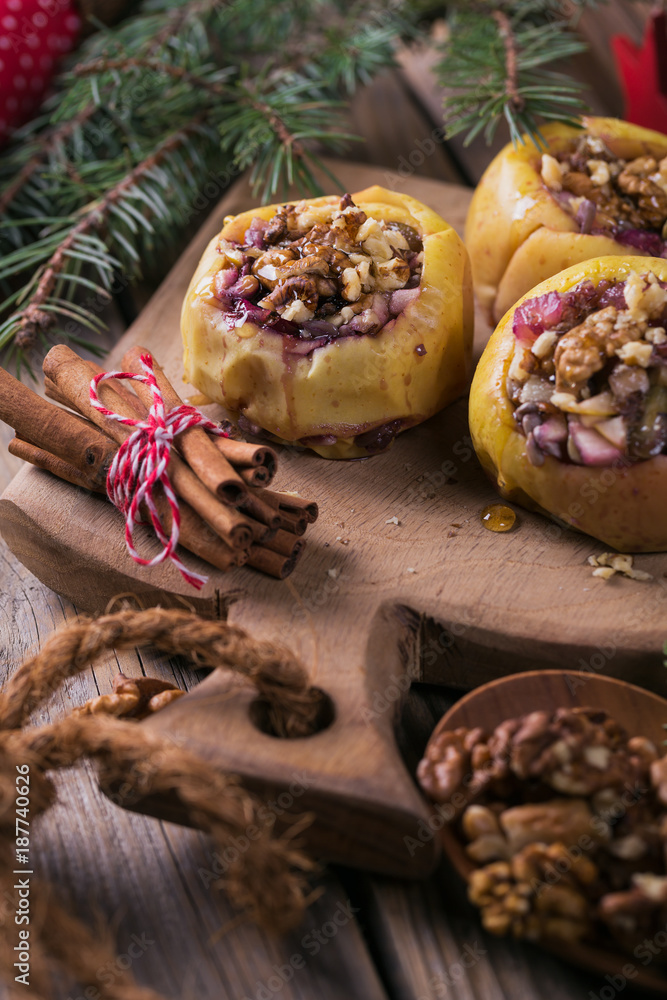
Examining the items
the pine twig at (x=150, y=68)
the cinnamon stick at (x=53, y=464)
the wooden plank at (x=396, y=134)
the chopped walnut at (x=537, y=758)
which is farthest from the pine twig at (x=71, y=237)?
the chopped walnut at (x=537, y=758)

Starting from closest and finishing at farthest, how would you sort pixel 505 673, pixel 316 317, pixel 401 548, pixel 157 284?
pixel 505 673 < pixel 401 548 < pixel 316 317 < pixel 157 284

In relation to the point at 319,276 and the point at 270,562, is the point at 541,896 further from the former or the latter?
the point at 319,276

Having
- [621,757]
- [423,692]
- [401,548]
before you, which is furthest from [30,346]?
[621,757]

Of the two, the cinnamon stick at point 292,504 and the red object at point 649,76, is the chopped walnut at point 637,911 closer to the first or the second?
the cinnamon stick at point 292,504

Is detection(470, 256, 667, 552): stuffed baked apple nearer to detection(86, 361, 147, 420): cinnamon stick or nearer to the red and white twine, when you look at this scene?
the red and white twine

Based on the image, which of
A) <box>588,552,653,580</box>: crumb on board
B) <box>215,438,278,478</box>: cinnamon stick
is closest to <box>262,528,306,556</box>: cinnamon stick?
<box>215,438,278,478</box>: cinnamon stick

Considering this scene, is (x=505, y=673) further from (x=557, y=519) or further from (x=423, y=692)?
(x=557, y=519)
